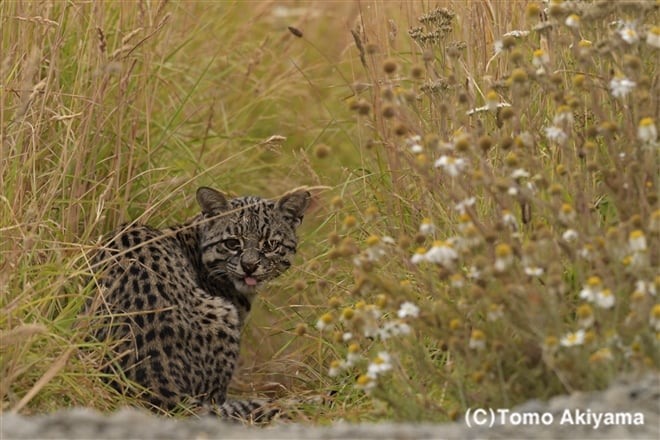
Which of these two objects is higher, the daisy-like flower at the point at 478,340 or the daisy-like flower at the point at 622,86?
the daisy-like flower at the point at 622,86

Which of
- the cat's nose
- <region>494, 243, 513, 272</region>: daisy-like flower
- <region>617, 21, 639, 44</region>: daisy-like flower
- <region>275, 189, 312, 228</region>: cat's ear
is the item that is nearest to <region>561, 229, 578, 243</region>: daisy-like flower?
<region>494, 243, 513, 272</region>: daisy-like flower

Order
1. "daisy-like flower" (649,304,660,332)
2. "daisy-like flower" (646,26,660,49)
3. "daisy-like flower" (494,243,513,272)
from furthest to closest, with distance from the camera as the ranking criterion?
"daisy-like flower" (646,26,660,49) < "daisy-like flower" (494,243,513,272) < "daisy-like flower" (649,304,660,332)

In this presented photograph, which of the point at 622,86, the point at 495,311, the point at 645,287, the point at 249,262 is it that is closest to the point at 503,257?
the point at 495,311

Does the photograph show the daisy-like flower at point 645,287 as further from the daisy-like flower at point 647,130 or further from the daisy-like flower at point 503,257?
the daisy-like flower at point 647,130

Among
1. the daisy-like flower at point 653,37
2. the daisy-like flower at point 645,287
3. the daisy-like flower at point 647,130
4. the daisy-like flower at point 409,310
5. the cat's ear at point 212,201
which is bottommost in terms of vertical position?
the daisy-like flower at point 409,310

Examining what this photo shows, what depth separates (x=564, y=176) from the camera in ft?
15.5

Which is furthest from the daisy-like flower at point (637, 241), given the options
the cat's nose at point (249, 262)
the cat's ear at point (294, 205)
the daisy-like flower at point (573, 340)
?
the cat's ear at point (294, 205)

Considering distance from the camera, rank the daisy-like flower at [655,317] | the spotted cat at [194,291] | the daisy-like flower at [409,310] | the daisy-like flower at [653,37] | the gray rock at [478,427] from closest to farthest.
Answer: the gray rock at [478,427]
the daisy-like flower at [655,317]
the daisy-like flower at [409,310]
the daisy-like flower at [653,37]
the spotted cat at [194,291]

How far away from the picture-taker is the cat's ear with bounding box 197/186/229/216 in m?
6.27

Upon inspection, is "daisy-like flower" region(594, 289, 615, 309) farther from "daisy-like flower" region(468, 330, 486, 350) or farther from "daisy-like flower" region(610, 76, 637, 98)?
"daisy-like flower" region(610, 76, 637, 98)

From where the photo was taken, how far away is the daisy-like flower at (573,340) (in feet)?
12.6

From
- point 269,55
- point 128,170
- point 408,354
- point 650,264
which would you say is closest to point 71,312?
point 128,170

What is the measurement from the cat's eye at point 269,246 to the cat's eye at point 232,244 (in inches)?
4.7

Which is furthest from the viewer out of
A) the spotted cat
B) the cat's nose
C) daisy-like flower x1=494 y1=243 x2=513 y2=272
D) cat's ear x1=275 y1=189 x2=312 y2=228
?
cat's ear x1=275 y1=189 x2=312 y2=228
